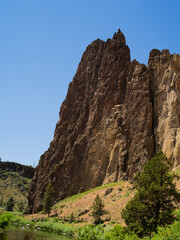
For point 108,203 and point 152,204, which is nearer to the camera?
point 152,204

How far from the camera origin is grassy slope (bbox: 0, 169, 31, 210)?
403ft

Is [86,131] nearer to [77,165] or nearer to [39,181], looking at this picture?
[77,165]

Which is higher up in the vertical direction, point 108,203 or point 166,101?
point 166,101

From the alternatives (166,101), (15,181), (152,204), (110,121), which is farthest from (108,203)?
(15,181)

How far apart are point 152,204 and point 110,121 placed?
44612mm

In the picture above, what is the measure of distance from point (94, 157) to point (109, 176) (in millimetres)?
9203

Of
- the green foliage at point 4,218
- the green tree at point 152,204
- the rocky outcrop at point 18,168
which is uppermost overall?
the rocky outcrop at point 18,168

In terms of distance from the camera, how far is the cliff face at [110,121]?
1938 inches

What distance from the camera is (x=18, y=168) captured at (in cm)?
16325

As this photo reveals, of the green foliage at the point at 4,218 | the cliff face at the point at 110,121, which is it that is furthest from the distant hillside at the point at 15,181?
the green foliage at the point at 4,218

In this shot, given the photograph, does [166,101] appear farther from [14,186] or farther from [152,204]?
[14,186]

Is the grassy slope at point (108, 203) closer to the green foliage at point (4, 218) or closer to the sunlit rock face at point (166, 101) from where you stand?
the sunlit rock face at point (166, 101)

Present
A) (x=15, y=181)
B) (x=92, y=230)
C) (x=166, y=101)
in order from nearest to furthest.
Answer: (x=92, y=230) < (x=166, y=101) < (x=15, y=181)

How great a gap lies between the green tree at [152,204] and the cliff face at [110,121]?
22.0m
